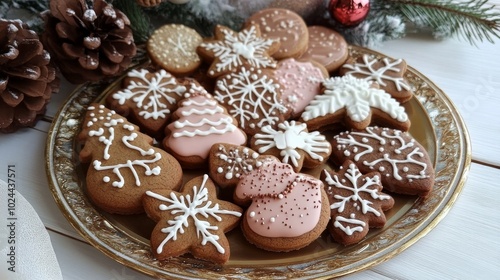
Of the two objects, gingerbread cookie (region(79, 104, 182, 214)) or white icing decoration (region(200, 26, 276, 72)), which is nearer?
gingerbread cookie (region(79, 104, 182, 214))

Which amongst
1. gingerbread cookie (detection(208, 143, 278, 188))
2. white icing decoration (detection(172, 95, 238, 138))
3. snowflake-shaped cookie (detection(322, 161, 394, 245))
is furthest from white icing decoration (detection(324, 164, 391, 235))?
white icing decoration (detection(172, 95, 238, 138))

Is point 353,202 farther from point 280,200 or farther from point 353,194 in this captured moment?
point 280,200

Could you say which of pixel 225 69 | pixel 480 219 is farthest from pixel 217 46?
pixel 480 219

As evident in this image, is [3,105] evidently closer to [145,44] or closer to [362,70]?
[145,44]

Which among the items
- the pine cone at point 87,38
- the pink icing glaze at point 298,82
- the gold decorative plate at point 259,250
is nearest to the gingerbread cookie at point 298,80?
the pink icing glaze at point 298,82

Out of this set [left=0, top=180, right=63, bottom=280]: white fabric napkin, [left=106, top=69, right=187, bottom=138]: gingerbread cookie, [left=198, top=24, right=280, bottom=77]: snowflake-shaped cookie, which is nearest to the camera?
[left=0, top=180, right=63, bottom=280]: white fabric napkin

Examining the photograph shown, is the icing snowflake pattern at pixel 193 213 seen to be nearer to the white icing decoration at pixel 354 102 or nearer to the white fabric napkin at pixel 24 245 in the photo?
the white fabric napkin at pixel 24 245

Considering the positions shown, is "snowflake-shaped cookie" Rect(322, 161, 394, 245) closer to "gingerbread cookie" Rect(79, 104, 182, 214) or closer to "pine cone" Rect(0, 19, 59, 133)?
"gingerbread cookie" Rect(79, 104, 182, 214)
